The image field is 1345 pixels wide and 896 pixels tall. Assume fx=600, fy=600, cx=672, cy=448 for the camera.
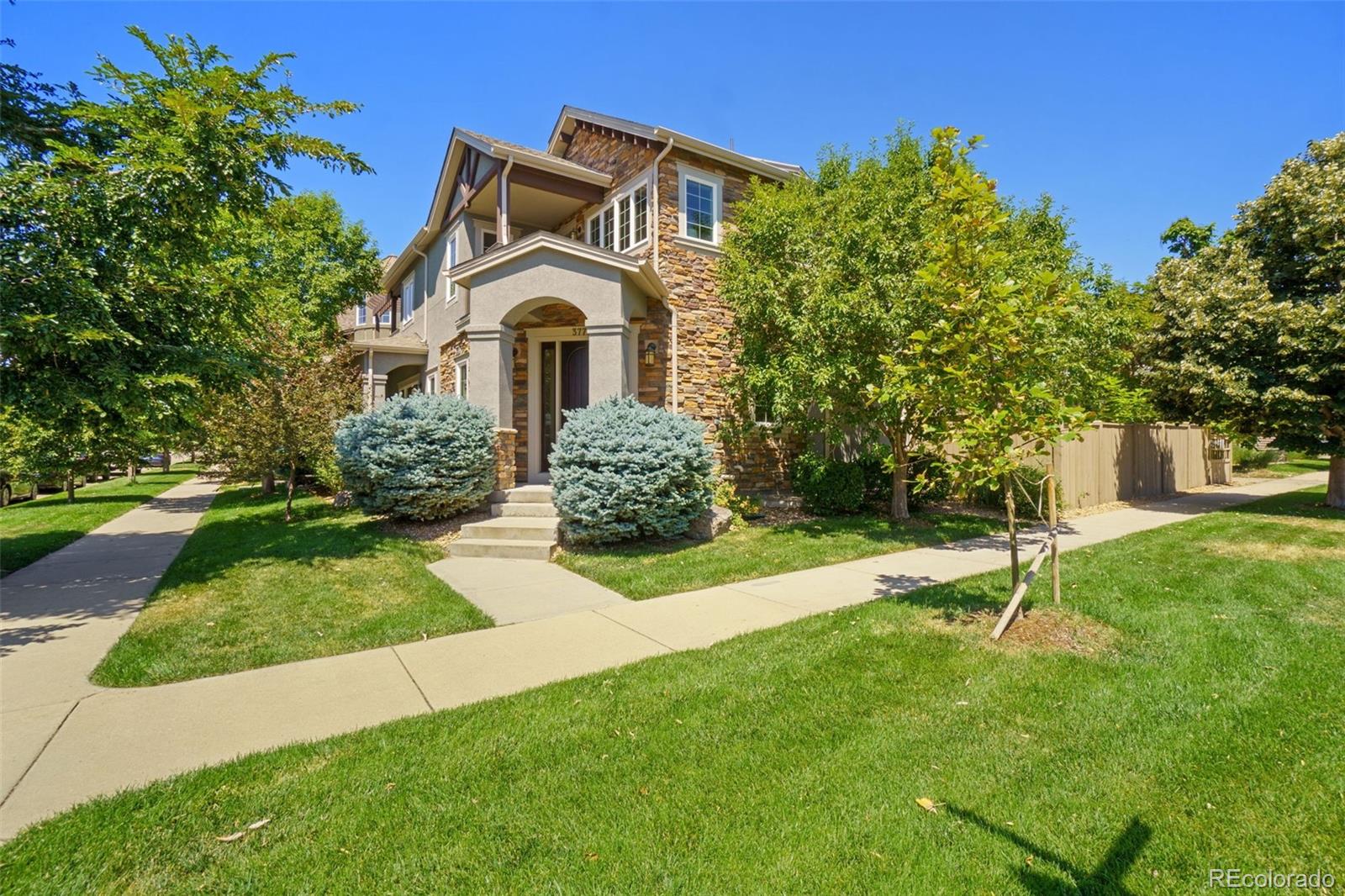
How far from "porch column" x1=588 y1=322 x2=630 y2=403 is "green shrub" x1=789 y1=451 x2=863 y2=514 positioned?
4030 mm

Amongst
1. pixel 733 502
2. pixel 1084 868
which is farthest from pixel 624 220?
pixel 1084 868

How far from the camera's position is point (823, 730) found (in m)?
3.35

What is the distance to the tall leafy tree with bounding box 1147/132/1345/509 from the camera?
10.9 meters

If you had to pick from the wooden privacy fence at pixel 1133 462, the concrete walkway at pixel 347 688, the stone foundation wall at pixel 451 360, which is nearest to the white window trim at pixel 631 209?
the stone foundation wall at pixel 451 360

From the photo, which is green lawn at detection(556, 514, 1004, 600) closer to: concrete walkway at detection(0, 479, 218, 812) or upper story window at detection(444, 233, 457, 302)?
concrete walkway at detection(0, 479, 218, 812)

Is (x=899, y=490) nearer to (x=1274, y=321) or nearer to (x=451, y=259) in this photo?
(x=1274, y=321)

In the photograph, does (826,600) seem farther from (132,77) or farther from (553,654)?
(132,77)

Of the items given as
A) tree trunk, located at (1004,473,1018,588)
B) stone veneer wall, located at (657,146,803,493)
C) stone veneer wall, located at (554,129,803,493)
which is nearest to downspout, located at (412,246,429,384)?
stone veneer wall, located at (554,129,803,493)

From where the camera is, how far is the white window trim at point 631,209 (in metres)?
11.5

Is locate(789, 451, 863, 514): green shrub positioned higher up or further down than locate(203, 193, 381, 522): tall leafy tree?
further down

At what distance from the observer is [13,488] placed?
→ 20.6 m

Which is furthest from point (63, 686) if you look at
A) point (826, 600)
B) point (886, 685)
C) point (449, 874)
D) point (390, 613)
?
point (826, 600)

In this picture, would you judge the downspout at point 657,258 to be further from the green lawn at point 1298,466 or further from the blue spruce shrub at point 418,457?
the green lawn at point 1298,466

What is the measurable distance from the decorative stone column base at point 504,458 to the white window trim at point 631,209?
14.3 feet
